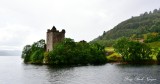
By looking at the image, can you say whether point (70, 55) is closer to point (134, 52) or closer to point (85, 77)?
point (134, 52)

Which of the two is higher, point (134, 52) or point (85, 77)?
point (134, 52)

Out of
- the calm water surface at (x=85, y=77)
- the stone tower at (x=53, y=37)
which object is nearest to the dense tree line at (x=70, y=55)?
the stone tower at (x=53, y=37)

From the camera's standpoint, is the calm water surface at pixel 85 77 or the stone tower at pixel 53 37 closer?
the calm water surface at pixel 85 77

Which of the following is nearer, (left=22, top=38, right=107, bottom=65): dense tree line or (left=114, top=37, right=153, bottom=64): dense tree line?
(left=22, top=38, right=107, bottom=65): dense tree line

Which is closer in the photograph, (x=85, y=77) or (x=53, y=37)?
(x=85, y=77)

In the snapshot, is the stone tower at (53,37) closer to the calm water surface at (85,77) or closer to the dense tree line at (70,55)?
the dense tree line at (70,55)

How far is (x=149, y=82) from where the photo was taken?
78.9m

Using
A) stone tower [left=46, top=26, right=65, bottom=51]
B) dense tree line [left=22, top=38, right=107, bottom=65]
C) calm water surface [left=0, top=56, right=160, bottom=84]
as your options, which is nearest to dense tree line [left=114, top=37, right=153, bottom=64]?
dense tree line [left=22, top=38, right=107, bottom=65]

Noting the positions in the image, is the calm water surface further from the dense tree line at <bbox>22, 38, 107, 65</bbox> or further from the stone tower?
the stone tower

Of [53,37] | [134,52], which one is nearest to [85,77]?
[134,52]

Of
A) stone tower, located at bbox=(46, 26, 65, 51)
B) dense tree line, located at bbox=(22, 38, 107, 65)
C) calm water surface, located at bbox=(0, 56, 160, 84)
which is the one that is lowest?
calm water surface, located at bbox=(0, 56, 160, 84)

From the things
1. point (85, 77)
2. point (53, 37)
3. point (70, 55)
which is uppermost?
point (53, 37)

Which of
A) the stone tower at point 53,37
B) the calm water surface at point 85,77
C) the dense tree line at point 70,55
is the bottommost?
the calm water surface at point 85,77

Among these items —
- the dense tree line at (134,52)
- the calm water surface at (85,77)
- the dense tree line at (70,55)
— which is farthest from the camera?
the dense tree line at (134,52)
